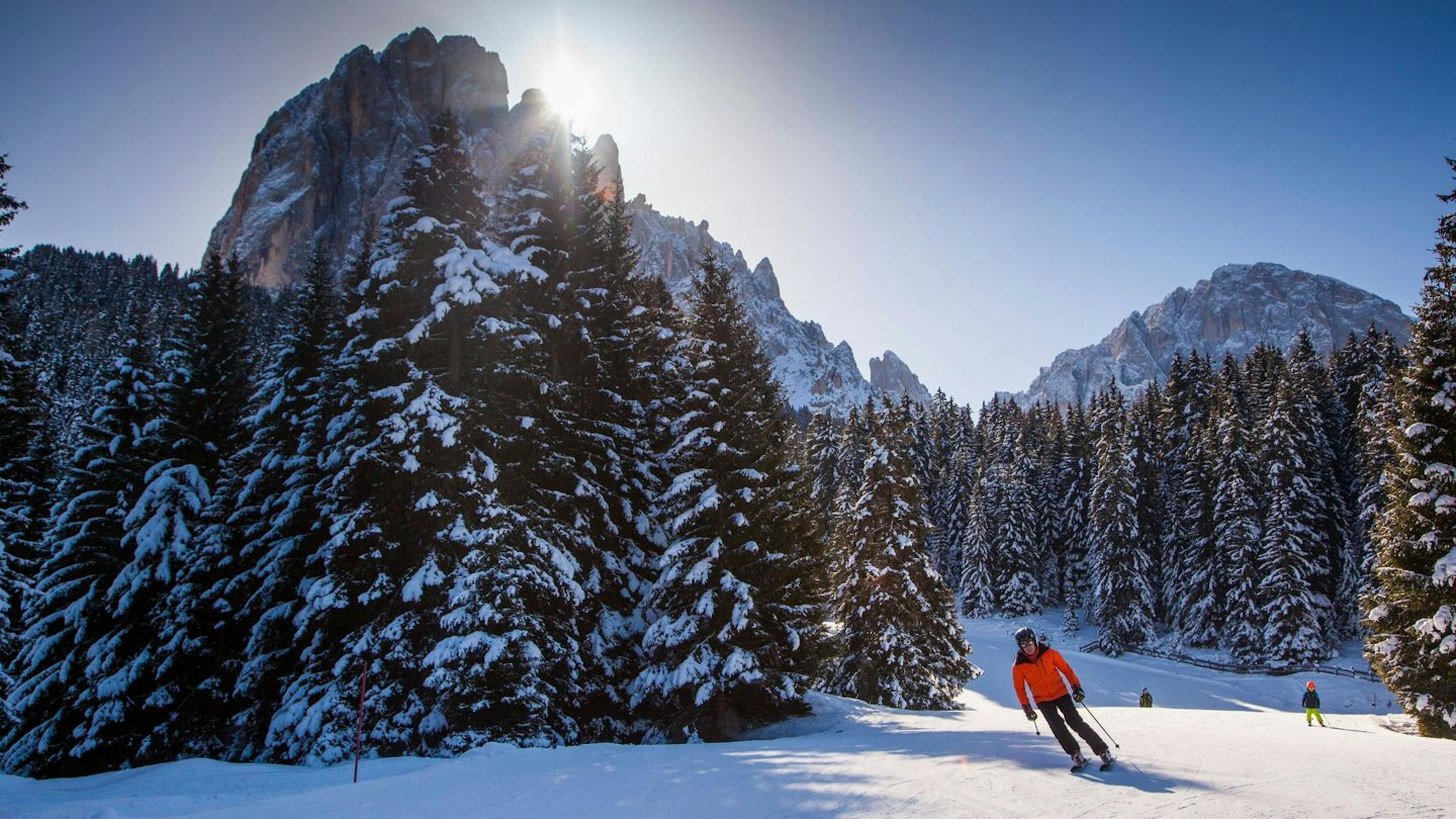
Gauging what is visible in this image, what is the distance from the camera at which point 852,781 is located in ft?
27.7

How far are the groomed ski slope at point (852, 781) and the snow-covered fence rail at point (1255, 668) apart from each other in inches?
1223

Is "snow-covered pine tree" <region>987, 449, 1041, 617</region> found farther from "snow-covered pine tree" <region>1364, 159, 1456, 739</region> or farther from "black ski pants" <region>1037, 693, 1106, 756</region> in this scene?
"black ski pants" <region>1037, 693, 1106, 756</region>

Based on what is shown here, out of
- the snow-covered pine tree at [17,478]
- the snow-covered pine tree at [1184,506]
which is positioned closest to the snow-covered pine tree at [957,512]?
the snow-covered pine tree at [1184,506]

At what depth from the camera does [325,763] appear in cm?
1378

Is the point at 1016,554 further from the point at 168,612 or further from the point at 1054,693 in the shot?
the point at 168,612

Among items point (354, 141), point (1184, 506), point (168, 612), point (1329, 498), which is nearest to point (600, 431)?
point (168, 612)

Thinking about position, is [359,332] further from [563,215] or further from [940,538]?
[940,538]

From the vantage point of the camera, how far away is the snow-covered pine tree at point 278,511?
61.2 ft

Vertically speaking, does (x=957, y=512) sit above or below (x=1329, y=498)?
above

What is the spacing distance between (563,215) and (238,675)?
15664 mm

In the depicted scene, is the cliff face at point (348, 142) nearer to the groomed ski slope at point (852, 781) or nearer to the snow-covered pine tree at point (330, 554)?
the snow-covered pine tree at point (330, 554)

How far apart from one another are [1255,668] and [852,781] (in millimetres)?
42867

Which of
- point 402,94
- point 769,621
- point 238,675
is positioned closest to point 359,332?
point 238,675

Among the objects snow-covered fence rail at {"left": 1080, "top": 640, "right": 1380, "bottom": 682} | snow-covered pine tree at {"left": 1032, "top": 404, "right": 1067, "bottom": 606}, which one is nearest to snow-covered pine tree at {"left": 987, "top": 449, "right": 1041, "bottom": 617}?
snow-covered pine tree at {"left": 1032, "top": 404, "right": 1067, "bottom": 606}
